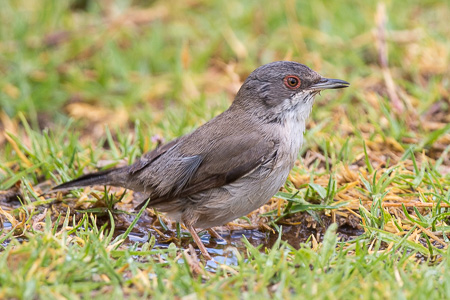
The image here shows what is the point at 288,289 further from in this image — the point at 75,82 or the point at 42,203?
the point at 75,82

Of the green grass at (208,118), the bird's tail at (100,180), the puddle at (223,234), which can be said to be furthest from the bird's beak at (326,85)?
the bird's tail at (100,180)

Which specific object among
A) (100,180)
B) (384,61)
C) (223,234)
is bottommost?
(223,234)

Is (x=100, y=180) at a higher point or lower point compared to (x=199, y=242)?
higher

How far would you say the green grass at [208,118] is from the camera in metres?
3.96

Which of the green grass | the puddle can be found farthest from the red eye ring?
the puddle

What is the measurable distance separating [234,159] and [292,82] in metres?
0.84

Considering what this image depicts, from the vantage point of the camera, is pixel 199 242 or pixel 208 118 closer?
pixel 199 242

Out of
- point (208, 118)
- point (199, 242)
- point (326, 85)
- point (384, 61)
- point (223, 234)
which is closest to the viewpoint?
point (199, 242)

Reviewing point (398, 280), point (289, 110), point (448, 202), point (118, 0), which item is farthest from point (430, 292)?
point (118, 0)

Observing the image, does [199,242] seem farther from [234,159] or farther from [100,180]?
[100,180]

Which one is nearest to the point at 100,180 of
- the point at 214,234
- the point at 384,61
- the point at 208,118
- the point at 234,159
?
the point at 214,234

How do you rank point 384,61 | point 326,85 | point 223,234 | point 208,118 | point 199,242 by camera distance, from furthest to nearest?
point 384,61
point 208,118
point 223,234
point 326,85
point 199,242

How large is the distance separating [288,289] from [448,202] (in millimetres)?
1634

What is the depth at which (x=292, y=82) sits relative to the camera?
5273 mm
